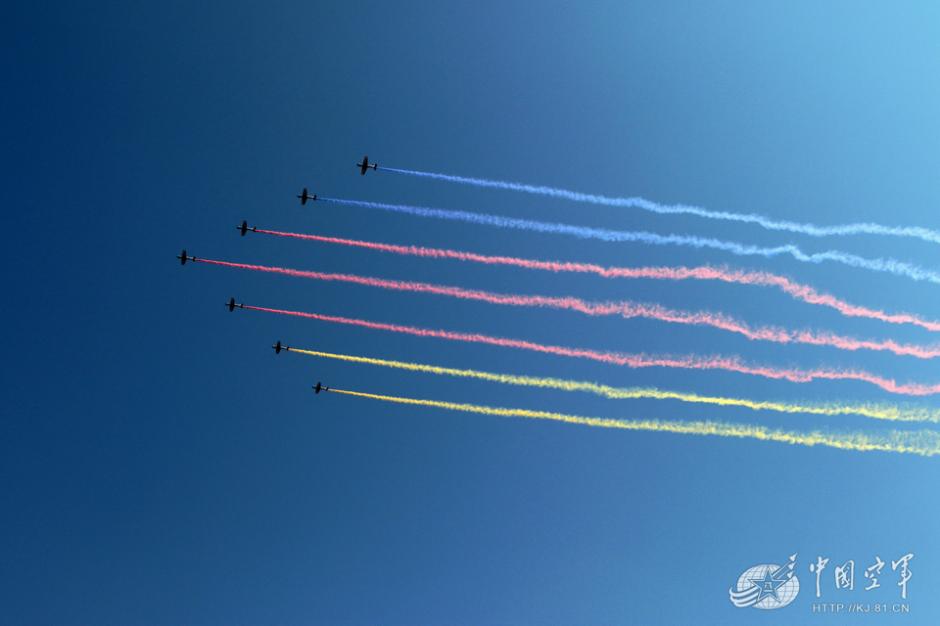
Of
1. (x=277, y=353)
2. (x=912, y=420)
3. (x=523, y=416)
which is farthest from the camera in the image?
(x=277, y=353)

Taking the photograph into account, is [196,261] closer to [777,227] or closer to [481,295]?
[481,295]

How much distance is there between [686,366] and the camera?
35375 millimetres

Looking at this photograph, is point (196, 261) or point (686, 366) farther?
point (196, 261)

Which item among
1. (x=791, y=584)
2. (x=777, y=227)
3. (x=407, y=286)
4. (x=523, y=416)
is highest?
(x=777, y=227)

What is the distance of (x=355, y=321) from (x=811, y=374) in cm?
2518

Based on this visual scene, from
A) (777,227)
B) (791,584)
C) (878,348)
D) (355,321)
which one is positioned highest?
(777,227)

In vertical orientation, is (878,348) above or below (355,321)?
above

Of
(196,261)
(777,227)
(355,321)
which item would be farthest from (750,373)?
(196,261)

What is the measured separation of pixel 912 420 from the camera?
1335 inches

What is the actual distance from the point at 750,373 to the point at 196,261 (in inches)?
1340

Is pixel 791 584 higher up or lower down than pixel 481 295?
lower down

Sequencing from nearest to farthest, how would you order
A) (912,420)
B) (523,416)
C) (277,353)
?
1. (912,420)
2. (523,416)
3. (277,353)

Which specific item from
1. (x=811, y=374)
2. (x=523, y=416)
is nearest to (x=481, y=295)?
(x=523, y=416)

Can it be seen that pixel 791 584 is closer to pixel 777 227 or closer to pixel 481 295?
pixel 777 227
